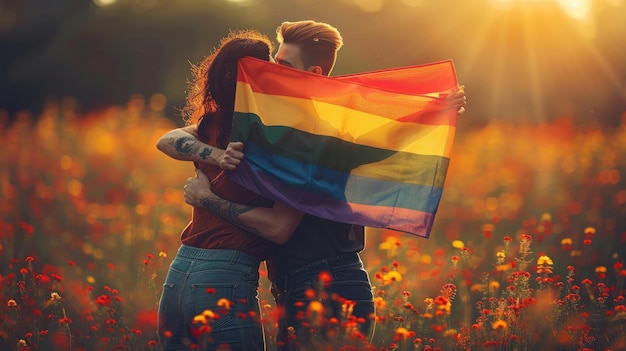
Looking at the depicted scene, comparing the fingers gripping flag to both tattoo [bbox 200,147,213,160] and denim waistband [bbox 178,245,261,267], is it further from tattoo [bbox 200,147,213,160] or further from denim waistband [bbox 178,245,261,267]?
denim waistband [bbox 178,245,261,267]

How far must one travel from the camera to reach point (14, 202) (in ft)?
27.8

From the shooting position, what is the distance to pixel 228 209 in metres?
3.76

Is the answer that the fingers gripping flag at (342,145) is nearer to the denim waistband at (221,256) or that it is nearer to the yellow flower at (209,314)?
the denim waistband at (221,256)

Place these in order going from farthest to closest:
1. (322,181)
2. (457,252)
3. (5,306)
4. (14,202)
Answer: (14,202), (457,252), (5,306), (322,181)

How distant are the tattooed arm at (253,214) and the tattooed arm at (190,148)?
130 millimetres

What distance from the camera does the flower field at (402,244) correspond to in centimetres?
490

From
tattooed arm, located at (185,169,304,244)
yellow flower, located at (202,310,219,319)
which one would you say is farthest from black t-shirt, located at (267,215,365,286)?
yellow flower, located at (202,310,219,319)

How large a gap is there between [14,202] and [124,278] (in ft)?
8.53

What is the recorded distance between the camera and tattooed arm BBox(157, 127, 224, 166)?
3873mm

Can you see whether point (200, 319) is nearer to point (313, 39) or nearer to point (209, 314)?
point (209, 314)

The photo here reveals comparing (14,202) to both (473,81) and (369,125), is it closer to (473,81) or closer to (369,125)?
(369,125)

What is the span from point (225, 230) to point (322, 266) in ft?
1.58

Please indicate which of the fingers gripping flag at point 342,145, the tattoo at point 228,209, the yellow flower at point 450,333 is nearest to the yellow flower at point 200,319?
the tattoo at point 228,209

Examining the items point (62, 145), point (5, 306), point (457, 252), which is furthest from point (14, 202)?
point (457, 252)
